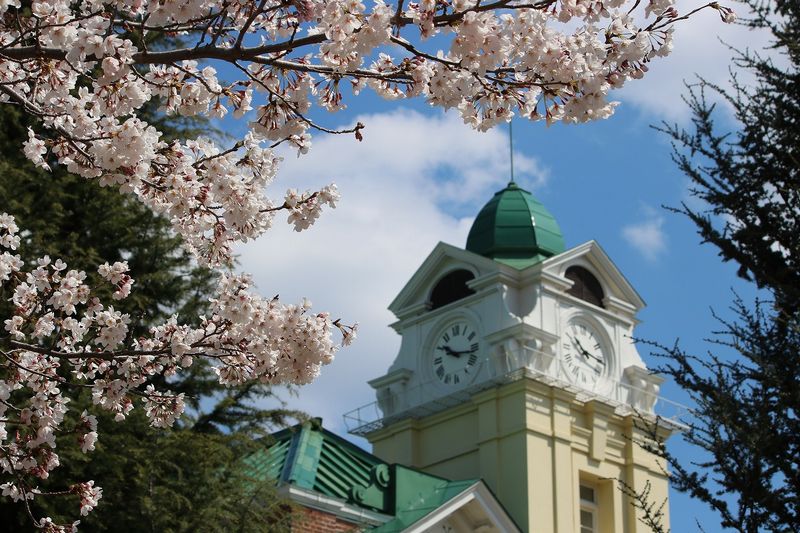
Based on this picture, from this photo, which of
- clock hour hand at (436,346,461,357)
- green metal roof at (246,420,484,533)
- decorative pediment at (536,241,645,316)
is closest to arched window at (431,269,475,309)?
clock hour hand at (436,346,461,357)

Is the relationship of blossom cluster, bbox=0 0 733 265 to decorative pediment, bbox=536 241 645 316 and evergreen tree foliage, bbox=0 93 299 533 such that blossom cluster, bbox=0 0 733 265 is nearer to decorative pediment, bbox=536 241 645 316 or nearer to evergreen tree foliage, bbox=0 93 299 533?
evergreen tree foliage, bbox=0 93 299 533

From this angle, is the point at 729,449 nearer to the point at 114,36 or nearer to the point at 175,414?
the point at 175,414

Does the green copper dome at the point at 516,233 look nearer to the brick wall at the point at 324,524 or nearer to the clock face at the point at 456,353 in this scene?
the clock face at the point at 456,353

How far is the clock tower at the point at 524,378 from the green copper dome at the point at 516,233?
35mm

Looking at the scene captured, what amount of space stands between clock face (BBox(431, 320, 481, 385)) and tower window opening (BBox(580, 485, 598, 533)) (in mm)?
3730

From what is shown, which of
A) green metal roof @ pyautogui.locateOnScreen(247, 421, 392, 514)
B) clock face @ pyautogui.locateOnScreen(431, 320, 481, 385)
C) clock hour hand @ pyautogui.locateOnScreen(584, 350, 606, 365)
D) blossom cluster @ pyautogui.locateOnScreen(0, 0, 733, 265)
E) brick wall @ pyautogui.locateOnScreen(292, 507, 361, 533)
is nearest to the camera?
blossom cluster @ pyautogui.locateOnScreen(0, 0, 733, 265)

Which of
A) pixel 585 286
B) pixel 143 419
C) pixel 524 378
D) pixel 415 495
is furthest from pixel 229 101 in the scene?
pixel 585 286

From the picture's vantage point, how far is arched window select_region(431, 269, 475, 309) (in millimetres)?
33719

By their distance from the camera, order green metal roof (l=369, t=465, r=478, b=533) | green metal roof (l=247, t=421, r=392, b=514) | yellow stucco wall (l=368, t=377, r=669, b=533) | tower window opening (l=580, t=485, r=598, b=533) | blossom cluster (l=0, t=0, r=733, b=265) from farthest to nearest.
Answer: tower window opening (l=580, t=485, r=598, b=533)
yellow stucco wall (l=368, t=377, r=669, b=533)
green metal roof (l=369, t=465, r=478, b=533)
green metal roof (l=247, t=421, r=392, b=514)
blossom cluster (l=0, t=0, r=733, b=265)

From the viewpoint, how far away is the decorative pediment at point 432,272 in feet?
109

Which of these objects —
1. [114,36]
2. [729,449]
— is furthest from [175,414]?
[729,449]

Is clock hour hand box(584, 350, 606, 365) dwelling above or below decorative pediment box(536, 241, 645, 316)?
below

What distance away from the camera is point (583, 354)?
32875 millimetres

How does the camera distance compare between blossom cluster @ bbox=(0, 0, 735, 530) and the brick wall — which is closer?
blossom cluster @ bbox=(0, 0, 735, 530)
